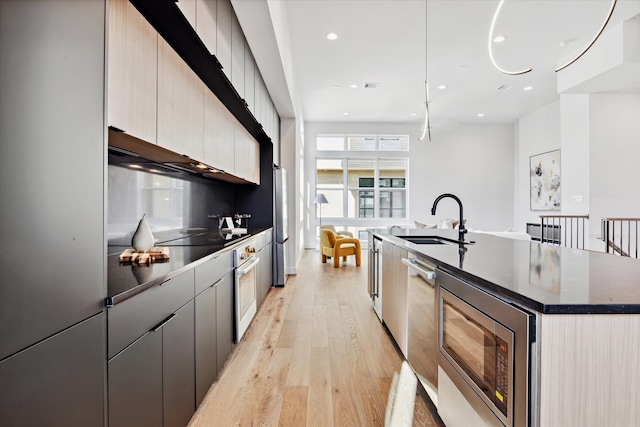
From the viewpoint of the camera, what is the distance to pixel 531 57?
5277 mm

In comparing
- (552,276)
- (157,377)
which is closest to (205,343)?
(157,377)

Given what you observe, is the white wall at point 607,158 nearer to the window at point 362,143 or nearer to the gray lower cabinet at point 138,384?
the window at point 362,143

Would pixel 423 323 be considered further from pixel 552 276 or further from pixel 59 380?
pixel 59 380

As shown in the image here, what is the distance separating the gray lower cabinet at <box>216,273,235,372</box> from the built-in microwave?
1.28 meters

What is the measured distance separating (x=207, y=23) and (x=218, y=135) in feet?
2.80

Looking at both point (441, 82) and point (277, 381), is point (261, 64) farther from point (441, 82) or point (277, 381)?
point (441, 82)

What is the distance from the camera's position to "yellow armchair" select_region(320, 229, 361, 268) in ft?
20.7

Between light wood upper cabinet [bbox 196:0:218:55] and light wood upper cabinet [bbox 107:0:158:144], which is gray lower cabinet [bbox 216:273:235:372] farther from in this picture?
light wood upper cabinet [bbox 196:0:218:55]

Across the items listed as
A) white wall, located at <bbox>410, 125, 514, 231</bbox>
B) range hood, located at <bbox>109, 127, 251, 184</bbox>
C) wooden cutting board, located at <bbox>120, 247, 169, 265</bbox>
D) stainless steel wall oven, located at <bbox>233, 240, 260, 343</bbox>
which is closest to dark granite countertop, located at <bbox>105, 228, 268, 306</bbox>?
wooden cutting board, located at <bbox>120, 247, 169, 265</bbox>

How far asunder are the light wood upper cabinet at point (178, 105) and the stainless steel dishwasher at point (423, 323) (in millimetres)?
1421

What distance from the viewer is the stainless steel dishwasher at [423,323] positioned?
1.62 m

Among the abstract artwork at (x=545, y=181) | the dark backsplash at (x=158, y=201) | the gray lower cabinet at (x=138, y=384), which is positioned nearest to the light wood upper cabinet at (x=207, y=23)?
the dark backsplash at (x=158, y=201)

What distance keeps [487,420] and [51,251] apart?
131 cm

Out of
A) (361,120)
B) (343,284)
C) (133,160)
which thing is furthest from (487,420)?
(361,120)
